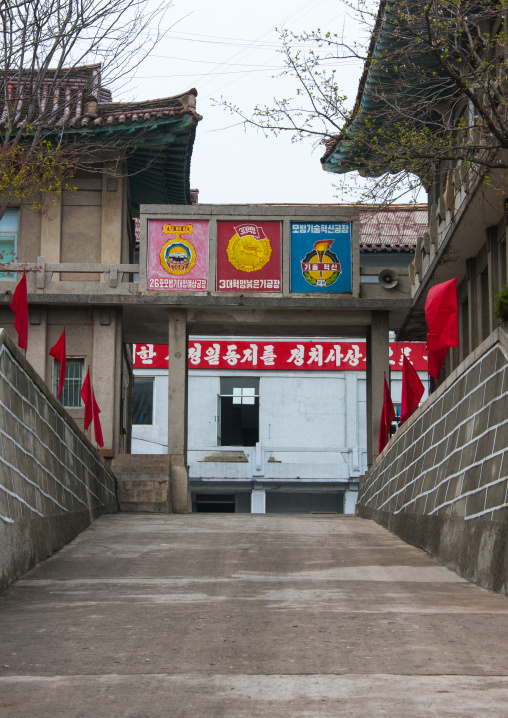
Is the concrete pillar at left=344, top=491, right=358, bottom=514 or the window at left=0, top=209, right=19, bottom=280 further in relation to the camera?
the concrete pillar at left=344, top=491, right=358, bottom=514

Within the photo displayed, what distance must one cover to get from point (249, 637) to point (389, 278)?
1445 centimetres

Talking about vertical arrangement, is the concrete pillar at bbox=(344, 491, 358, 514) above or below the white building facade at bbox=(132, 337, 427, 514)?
below

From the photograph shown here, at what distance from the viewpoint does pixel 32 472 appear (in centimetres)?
955

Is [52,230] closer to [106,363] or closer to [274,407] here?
[106,363]

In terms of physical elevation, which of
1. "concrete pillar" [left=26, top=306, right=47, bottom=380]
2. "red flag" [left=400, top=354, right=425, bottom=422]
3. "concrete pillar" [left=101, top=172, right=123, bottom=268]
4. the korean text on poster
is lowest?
"red flag" [left=400, top=354, right=425, bottom=422]

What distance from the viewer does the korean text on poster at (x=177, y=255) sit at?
19422 mm

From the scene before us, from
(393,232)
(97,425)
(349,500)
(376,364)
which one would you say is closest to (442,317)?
(376,364)

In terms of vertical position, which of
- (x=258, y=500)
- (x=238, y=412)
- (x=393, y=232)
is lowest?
(x=258, y=500)

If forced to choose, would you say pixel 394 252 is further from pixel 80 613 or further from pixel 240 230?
pixel 80 613

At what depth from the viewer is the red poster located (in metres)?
19.5

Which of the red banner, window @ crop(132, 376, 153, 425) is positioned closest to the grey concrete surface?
the red banner

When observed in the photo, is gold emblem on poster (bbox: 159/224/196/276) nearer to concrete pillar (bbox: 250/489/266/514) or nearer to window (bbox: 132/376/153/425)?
concrete pillar (bbox: 250/489/266/514)

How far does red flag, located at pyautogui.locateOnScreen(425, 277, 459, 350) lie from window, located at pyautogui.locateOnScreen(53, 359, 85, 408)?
400 inches

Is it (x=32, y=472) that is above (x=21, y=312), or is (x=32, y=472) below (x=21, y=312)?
below
